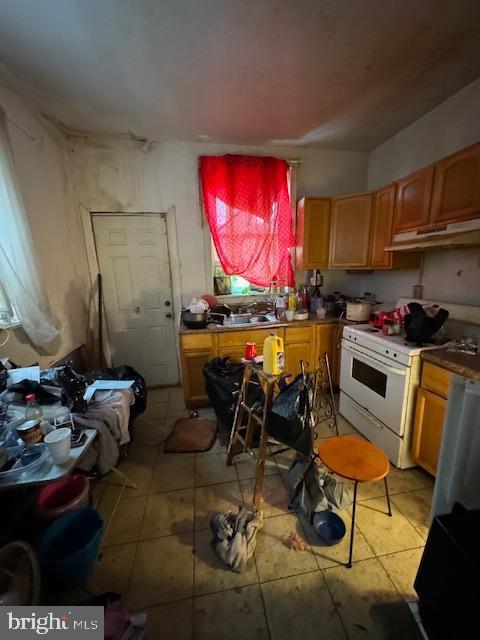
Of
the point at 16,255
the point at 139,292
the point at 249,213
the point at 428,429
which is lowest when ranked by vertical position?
the point at 428,429

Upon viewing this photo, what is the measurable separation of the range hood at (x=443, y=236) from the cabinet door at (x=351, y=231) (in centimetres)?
40

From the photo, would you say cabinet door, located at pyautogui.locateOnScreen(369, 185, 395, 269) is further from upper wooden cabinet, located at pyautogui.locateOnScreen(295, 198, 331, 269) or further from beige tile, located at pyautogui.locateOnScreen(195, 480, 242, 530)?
beige tile, located at pyautogui.locateOnScreen(195, 480, 242, 530)

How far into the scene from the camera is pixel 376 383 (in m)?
1.88

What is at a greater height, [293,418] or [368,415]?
[293,418]

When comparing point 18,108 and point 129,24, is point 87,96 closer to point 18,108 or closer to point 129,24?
point 18,108

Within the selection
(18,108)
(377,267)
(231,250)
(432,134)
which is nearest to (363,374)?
(377,267)

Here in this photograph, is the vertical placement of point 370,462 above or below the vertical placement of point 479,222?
below

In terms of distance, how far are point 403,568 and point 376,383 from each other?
1.02 metres

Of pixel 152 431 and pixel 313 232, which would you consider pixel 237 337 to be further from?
pixel 313 232

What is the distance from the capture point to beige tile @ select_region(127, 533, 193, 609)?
1.10 metres

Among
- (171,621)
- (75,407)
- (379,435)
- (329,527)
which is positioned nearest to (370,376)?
(379,435)

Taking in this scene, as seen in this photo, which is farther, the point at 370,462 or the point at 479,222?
the point at 479,222

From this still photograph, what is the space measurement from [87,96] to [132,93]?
1.13 feet

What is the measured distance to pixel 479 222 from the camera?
142cm
